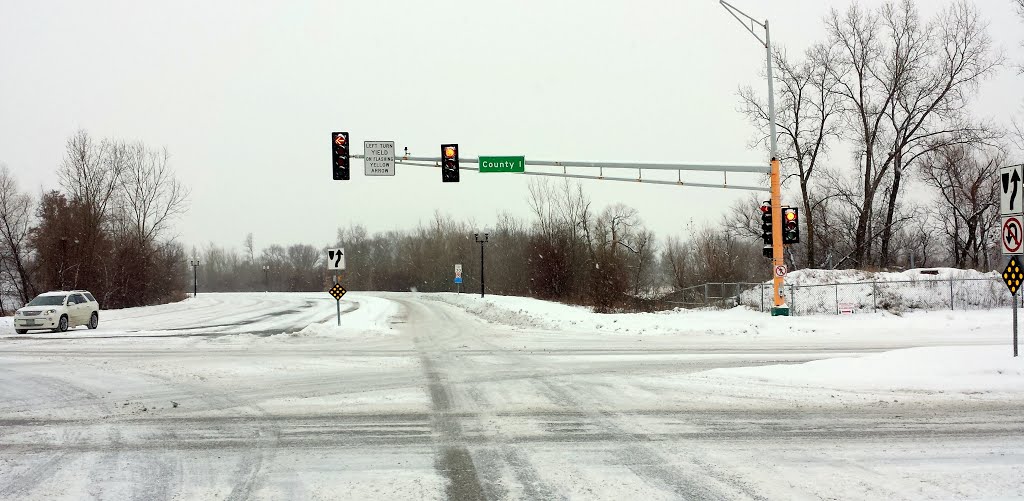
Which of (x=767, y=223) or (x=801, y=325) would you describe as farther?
(x=767, y=223)

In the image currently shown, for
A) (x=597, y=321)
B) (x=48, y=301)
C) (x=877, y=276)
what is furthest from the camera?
(x=877, y=276)

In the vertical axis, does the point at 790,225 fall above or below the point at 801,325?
above

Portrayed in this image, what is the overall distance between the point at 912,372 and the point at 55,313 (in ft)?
99.2

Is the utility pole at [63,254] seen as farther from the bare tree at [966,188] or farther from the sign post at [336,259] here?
the bare tree at [966,188]

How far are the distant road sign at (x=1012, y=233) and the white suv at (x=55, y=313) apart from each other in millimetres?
31808

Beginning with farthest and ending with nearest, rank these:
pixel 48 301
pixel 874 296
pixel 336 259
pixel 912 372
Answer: pixel 874 296 < pixel 48 301 < pixel 336 259 < pixel 912 372

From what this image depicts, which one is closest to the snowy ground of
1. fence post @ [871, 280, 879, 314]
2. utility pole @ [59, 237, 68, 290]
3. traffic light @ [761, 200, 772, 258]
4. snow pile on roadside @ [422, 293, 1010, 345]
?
snow pile on roadside @ [422, 293, 1010, 345]

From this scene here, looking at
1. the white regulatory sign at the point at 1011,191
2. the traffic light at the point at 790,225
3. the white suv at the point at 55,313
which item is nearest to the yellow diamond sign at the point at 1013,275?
the white regulatory sign at the point at 1011,191

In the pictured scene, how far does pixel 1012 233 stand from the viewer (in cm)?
Answer: 1156

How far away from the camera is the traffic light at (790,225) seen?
23484 mm

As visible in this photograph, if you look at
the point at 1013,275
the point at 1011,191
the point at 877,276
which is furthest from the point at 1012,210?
the point at 877,276

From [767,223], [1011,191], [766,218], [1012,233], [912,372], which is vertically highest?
[766,218]

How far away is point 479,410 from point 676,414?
281 cm

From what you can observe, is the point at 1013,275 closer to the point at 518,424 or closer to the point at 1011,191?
the point at 1011,191
